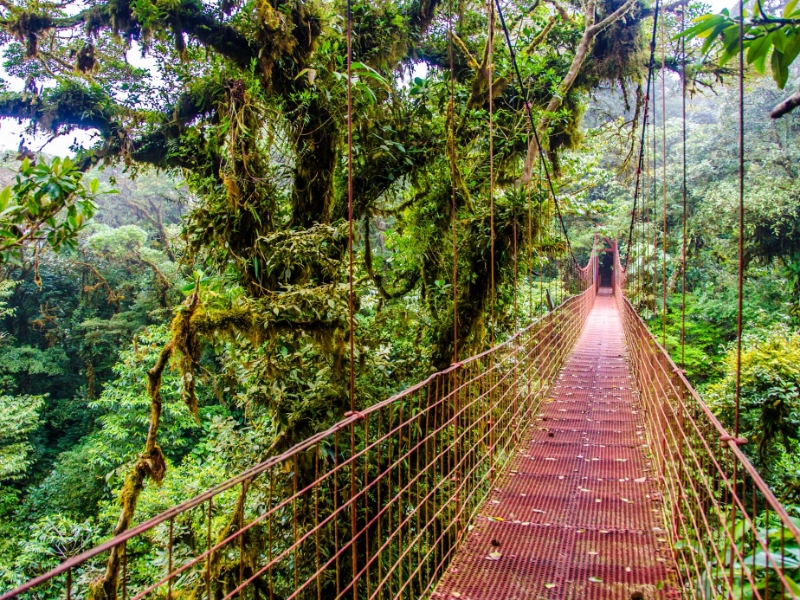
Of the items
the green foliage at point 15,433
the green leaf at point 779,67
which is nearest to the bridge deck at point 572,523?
the green leaf at point 779,67

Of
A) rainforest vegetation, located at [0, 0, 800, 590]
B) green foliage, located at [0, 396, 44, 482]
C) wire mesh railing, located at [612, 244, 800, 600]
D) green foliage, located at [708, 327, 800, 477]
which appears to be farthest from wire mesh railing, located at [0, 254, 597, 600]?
green foliage, located at [0, 396, 44, 482]

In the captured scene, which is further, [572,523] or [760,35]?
[572,523]

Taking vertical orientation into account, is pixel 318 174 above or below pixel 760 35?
above

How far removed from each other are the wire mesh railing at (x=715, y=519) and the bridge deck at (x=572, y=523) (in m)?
0.11

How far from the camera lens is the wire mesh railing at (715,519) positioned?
3.13 ft

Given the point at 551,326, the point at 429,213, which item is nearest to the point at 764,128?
the point at 551,326

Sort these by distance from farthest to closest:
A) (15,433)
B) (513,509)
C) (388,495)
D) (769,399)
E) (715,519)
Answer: (15,433), (769,399), (513,509), (715,519), (388,495)

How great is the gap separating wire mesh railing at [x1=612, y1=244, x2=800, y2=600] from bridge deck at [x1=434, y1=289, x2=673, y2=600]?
111mm

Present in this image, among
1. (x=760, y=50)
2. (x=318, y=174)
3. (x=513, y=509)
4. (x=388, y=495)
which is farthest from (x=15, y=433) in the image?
(x=760, y=50)

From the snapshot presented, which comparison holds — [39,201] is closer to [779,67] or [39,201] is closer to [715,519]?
[779,67]

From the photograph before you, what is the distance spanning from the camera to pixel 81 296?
1153 centimetres

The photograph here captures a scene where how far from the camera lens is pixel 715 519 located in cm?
171

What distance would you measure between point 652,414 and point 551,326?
1.49 meters

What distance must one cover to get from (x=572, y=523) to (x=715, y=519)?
1.88 ft
